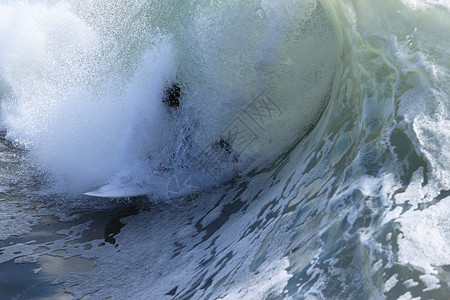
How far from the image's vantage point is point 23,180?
16.1 ft

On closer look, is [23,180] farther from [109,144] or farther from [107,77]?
[107,77]

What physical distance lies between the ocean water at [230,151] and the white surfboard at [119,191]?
0.05 metres

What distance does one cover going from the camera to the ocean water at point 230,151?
7.72 ft

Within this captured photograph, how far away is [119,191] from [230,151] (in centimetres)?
121

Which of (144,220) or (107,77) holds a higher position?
(107,77)

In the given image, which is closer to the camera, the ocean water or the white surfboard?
the ocean water

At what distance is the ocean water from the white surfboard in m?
0.05

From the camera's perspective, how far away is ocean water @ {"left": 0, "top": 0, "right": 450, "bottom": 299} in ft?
7.72

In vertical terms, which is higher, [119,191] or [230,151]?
[119,191]

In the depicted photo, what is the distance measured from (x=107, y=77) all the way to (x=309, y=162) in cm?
290

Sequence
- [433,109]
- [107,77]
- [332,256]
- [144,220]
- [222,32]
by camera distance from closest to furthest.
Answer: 1. [332,256]
2. [433,109]
3. [144,220]
4. [222,32]
5. [107,77]

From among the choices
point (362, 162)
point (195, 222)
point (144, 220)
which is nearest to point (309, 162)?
point (362, 162)

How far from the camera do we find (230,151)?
4.66 m

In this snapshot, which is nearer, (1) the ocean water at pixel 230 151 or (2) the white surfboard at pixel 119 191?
(1) the ocean water at pixel 230 151
